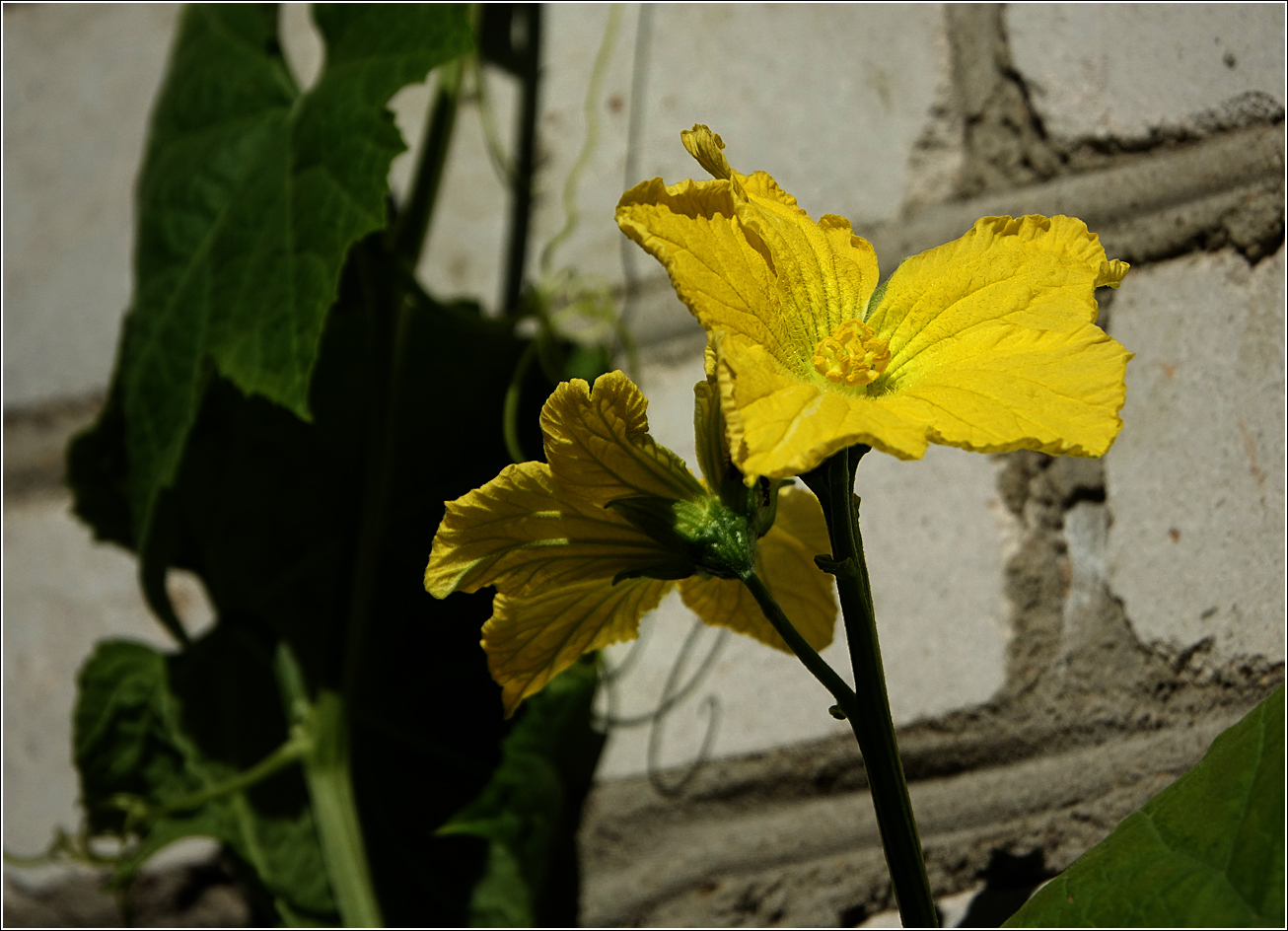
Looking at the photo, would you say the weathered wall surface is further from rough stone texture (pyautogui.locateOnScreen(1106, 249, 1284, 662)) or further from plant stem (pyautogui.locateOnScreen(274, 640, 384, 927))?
plant stem (pyautogui.locateOnScreen(274, 640, 384, 927))

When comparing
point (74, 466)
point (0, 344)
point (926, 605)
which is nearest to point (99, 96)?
point (0, 344)

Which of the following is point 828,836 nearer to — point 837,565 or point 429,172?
point 837,565

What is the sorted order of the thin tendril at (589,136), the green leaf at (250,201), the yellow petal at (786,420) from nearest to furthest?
the yellow petal at (786,420) < the green leaf at (250,201) < the thin tendril at (589,136)

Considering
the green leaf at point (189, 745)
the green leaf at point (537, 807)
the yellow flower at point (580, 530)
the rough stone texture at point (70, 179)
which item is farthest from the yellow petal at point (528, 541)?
the rough stone texture at point (70, 179)

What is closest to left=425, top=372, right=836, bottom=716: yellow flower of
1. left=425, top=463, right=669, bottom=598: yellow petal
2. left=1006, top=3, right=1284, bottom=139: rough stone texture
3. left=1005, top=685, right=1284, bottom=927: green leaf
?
left=425, top=463, right=669, bottom=598: yellow petal

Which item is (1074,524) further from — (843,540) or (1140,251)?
(843,540)

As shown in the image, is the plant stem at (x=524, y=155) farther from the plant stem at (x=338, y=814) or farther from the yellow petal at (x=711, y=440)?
the yellow petal at (x=711, y=440)
